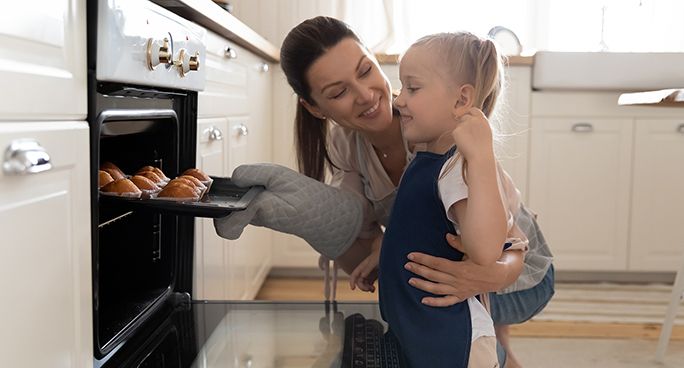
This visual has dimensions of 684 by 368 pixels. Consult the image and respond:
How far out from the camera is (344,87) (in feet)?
4.93

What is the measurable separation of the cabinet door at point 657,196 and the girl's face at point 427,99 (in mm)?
2029

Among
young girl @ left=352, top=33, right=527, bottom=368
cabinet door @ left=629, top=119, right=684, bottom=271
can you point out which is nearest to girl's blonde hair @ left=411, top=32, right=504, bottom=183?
young girl @ left=352, top=33, right=527, bottom=368

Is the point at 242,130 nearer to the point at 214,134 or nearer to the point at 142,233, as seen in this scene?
the point at 214,134

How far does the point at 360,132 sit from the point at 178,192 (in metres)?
0.68

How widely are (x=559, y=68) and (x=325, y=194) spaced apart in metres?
1.85

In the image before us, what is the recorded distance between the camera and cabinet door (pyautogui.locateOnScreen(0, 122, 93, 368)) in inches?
27.4

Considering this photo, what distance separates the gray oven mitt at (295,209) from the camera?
1249 mm

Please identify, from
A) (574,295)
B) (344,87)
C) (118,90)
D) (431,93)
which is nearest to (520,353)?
(574,295)

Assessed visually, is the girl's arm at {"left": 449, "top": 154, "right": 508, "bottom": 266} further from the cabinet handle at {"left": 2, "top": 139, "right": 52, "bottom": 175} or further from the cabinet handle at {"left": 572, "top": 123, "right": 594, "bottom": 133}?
the cabinet handle at {"left": 572, "top": 123, "right": 594, "bottom": 133}

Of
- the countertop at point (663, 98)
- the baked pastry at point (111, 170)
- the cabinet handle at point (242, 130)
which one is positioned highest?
the countertop at point (663, 98)

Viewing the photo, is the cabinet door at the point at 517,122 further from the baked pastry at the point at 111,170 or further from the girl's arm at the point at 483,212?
the baked pastry at the point at 111,170

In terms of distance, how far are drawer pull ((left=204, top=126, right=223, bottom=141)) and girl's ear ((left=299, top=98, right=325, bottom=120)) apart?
199 mm

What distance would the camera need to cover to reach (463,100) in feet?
4.01

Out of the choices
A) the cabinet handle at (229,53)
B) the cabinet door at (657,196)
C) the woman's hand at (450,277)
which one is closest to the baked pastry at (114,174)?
the woman's hand at (450,277)
